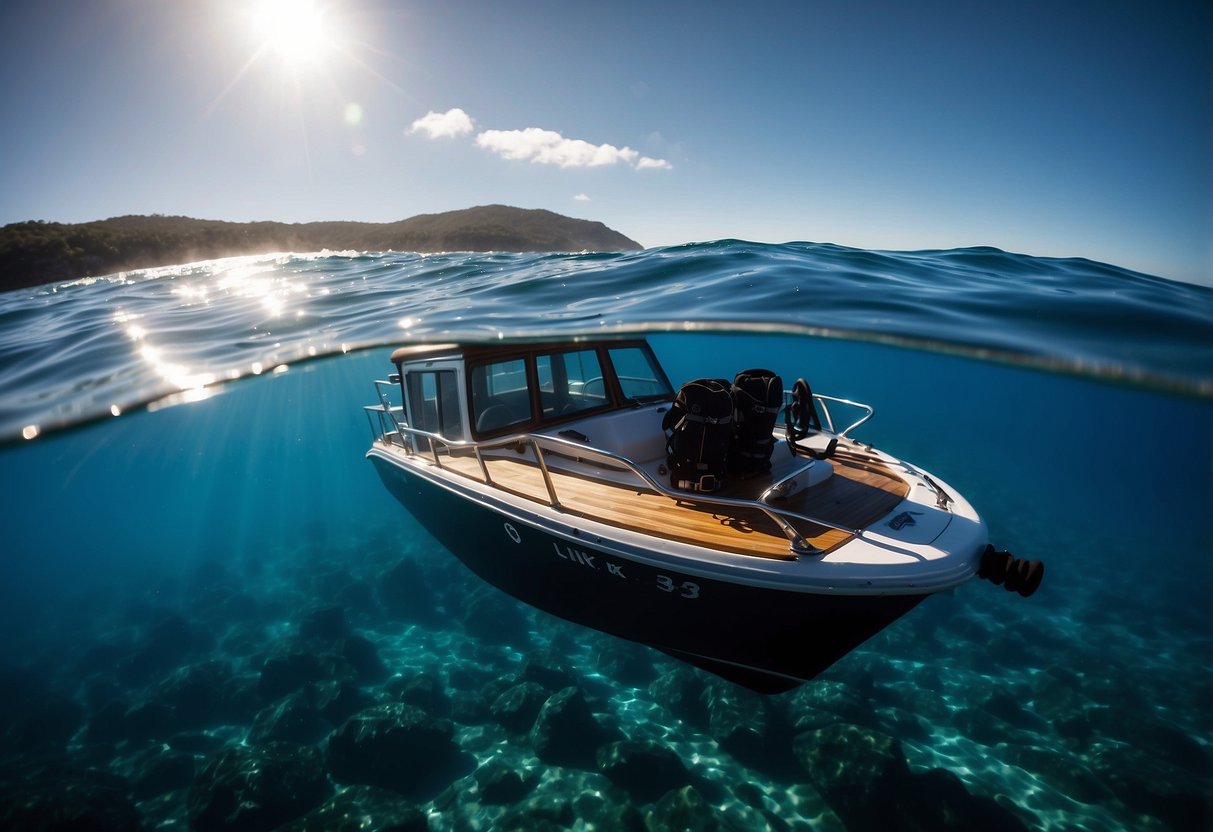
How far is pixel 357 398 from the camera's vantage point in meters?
41.7

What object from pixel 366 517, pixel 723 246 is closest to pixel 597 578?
pixel 723 246

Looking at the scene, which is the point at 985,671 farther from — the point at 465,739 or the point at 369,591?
the point at 369,591

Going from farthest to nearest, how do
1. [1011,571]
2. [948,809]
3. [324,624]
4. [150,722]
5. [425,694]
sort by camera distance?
[324,624] → [150,722] → [425,694] → [948,809] → [1011,571]

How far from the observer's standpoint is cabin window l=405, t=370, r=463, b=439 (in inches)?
271

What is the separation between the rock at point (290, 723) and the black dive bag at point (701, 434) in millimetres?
8259

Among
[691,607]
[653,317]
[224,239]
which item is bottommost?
[691,607]

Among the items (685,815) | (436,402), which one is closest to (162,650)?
(436,402)

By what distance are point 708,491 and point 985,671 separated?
9.66 m

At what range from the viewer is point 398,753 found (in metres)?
7.32

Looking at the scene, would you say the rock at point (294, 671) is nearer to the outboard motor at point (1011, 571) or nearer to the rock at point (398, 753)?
the rock at point (398, 753)

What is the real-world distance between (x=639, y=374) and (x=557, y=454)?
2.11 metres

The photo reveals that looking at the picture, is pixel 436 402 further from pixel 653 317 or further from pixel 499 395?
pixel 653 317

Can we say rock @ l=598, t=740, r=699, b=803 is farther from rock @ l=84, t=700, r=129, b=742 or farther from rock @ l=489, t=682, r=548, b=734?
rock @ l=84, t=700, r=129, b=742

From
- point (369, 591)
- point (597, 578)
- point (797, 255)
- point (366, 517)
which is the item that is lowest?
point (366, 517)
